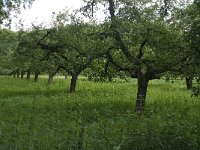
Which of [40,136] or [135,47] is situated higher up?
[135,47]

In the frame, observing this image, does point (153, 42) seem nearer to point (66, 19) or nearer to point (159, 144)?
point (159, 144)

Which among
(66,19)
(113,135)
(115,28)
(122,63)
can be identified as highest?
(66,19)

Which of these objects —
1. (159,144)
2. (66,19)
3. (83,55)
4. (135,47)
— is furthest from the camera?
(66,19)

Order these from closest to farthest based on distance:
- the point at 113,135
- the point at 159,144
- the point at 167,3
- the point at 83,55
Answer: the point at 159,144, the point at 113,135, the point at 167,3, the point at 83,55

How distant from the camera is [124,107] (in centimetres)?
2288

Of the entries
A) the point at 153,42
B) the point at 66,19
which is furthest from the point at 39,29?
the point at 153,42

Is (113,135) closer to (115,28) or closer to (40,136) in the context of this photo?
(40,136)

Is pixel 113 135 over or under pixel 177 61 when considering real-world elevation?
under

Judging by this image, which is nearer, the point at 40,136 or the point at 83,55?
the point at 40,136

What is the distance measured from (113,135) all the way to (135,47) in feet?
38.2

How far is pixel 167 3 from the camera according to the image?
1831 centimetres

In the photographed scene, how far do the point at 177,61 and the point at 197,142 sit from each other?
1038 centimetres

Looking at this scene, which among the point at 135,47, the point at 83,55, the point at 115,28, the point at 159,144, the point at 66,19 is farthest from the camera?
the point at 66,19

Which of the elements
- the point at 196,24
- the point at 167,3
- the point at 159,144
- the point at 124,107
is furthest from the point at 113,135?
the point at 124,107
